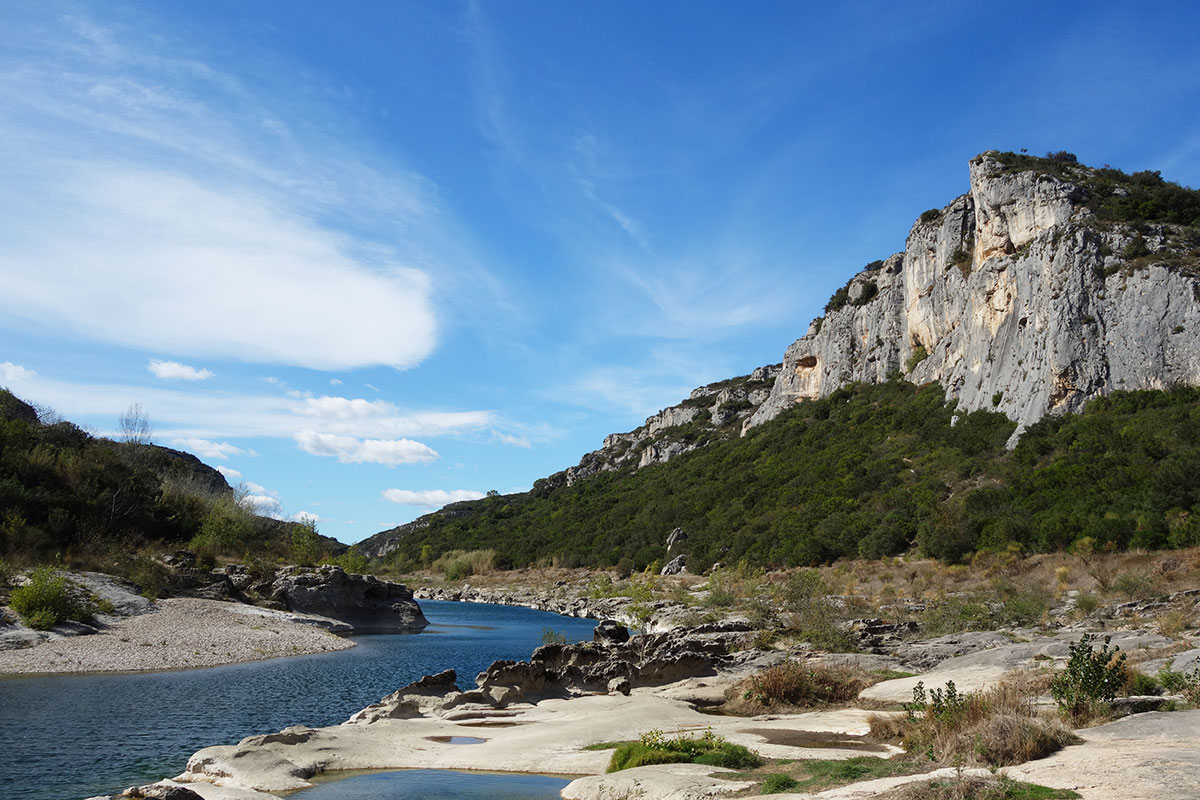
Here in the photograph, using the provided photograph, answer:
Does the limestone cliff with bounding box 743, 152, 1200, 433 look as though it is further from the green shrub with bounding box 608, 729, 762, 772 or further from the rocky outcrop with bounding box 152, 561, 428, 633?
the rocky outcrop with bounding box 152, 561, 428, 633

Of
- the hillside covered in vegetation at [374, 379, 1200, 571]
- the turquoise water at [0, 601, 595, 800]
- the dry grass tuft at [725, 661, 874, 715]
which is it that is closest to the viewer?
the turquoise water at [0, 601, 595, 800]

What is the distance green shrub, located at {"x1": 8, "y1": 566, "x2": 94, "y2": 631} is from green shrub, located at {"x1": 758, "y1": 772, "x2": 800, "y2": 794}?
104 feet

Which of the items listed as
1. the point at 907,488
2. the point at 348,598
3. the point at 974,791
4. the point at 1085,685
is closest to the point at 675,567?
the point at 907,488

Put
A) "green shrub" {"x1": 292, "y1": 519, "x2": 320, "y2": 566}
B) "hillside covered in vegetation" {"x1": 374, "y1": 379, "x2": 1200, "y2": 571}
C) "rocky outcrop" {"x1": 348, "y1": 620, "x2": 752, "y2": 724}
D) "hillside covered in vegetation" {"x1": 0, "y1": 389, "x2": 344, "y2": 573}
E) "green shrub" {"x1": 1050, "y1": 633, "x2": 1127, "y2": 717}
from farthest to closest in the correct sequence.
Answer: "green shrub" {"x1": 292, "y1": 519, "x2": 320, "y2": 566} < "hillside covered in vegetation" {"x1": 0, "y1": 389, "x2": 344, "y2": 573} < "hillside covered in vegetation" {"x1": 374, "y1": 379, "x2": 1200, "y2": 571} < "rocky outcrop" {"x1": 348, "y1": 620, "x2": 752, "y2": 724} < "green shrub" {"x1": 1050, "y1": 633, "x2": 1127, "y2": 717}

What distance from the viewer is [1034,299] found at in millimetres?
56281

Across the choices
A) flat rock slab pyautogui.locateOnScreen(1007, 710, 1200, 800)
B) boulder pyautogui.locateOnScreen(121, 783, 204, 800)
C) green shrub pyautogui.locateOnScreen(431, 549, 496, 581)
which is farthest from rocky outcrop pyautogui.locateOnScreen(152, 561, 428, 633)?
green shrub pyautogui.locateOnScreen(431, 549, 496, 581)

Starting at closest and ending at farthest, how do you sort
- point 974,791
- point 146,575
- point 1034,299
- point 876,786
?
point 974,791 < point 876,786 < point 146,575 < point 1034,299

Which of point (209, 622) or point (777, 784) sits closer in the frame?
point (777, 784)

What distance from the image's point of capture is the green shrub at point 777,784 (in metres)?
11.9

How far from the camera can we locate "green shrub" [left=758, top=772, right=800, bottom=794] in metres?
11.9

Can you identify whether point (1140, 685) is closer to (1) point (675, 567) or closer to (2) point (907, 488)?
(2) point (907, 488)

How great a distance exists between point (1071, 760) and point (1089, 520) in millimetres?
32648

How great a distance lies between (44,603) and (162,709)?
47.2 ft

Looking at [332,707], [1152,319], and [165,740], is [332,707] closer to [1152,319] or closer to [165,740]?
[165,740]
